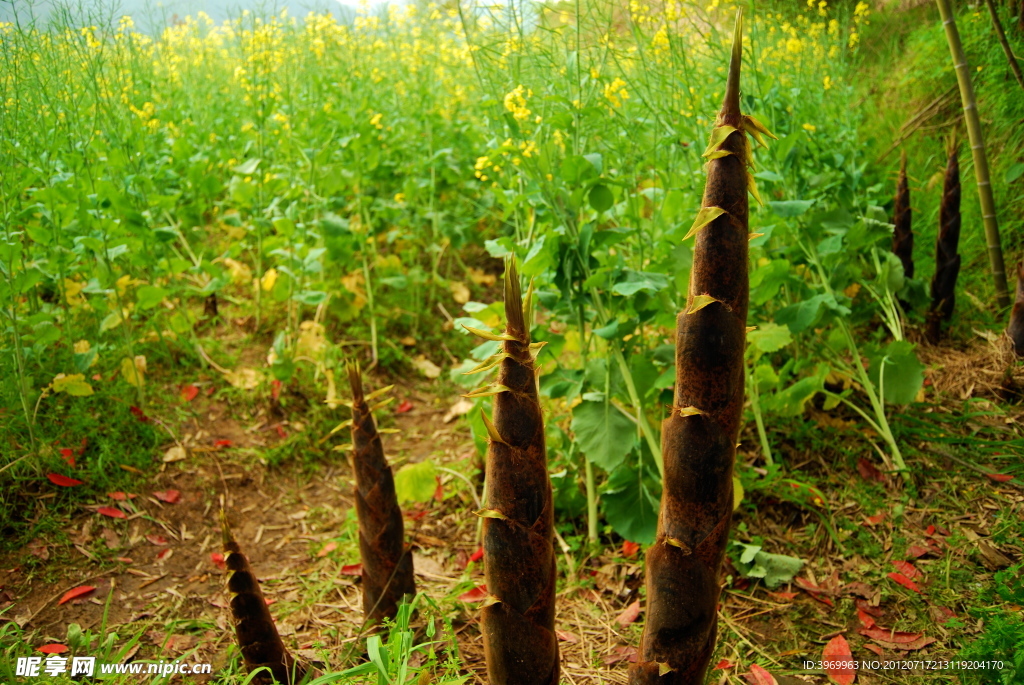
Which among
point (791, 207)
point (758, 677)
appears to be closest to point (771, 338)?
A: point (791, 207)

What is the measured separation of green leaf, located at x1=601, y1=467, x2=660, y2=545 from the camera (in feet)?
6.42

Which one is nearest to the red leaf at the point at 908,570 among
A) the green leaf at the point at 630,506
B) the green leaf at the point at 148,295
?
the green leaf at the point at 630,506

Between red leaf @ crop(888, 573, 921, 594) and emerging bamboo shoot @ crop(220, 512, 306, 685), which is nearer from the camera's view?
emerging bamboo shoot @ crop(220, 512, 306, 685)

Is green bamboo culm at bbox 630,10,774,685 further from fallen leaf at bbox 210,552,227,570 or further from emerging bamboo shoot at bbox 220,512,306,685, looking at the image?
fallen leaf at bbox 210,552,227,570

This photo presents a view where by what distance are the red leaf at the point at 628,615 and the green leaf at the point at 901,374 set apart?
3.73 ft

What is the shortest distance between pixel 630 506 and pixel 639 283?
717mm

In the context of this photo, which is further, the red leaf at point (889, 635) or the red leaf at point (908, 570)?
the red leaf at point (908, 570)

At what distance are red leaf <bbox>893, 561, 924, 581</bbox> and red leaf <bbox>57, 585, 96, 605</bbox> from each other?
2375mm

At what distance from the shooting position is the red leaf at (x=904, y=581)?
1.70 meters

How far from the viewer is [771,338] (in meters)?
2.06

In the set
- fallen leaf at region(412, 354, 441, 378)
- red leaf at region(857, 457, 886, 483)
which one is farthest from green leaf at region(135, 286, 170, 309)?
red leaf at region(857, 457, 886, 483)

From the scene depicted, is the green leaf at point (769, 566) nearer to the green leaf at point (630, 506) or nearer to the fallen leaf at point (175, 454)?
the green leaf at point (630, 506)

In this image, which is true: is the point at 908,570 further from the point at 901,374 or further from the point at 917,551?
the point at 901,374

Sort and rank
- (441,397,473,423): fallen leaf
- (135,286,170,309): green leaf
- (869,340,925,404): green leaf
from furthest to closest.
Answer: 1. (441,397,473,423): fallen leaf
2. (135,286,170,309): green leaf
3. (869,340,925,404): green leaf
